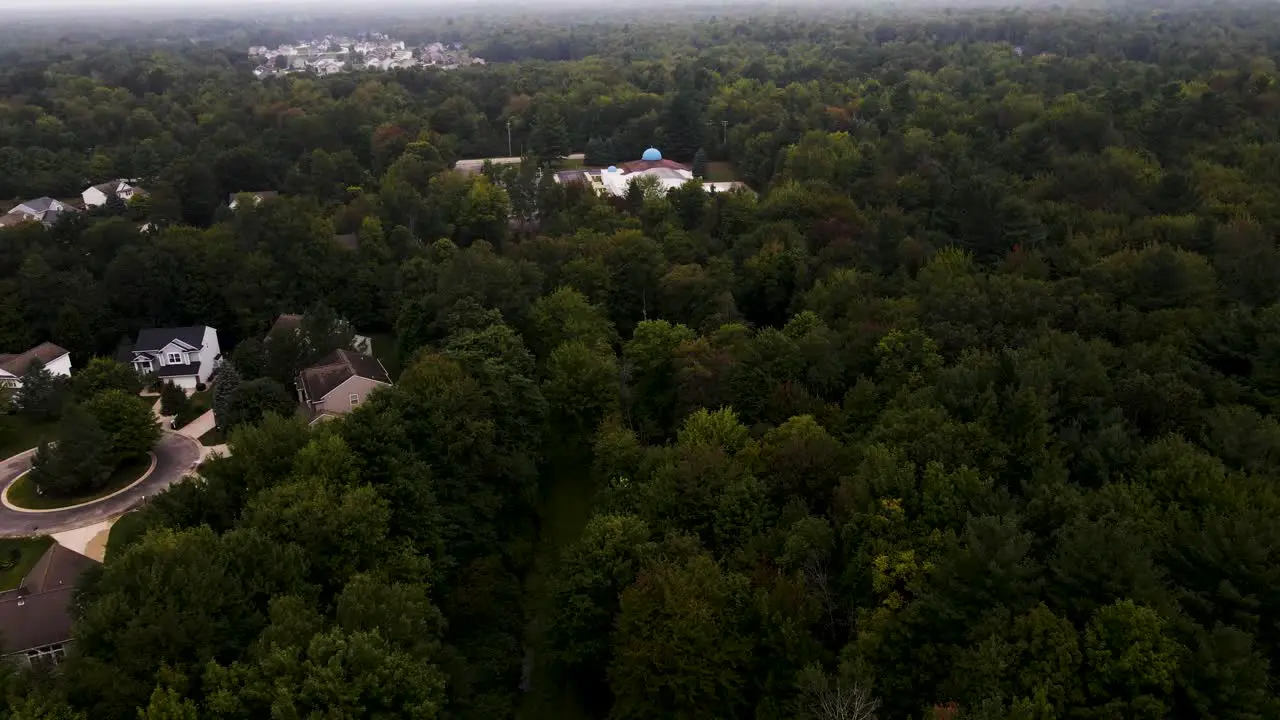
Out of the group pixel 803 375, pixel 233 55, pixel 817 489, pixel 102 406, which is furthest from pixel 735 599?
pixel 233 55

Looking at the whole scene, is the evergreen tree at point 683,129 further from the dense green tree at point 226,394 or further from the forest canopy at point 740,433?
the dense green tree at point 226,394

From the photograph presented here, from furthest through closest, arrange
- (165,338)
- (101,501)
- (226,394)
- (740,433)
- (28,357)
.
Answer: (165,338)
(28,357)
(226,394)
(101,501)
(740,433)

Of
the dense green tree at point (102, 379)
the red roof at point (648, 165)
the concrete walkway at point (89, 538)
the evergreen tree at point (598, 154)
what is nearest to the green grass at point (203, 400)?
the dense green tree at point (102, 379)

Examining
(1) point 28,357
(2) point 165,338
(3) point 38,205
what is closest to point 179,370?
(2) point 165,338

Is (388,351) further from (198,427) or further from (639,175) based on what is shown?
(639,175)

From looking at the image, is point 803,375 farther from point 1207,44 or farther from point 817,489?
point 1207,44

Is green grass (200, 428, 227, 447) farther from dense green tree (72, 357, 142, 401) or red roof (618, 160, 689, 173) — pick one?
red roof (618, 160, 689, 173)

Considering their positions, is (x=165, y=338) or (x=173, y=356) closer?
(x=173, y=356)
